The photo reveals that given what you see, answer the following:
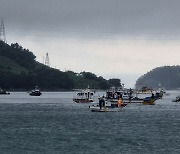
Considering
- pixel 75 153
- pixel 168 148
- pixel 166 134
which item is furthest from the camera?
pixel 166 134

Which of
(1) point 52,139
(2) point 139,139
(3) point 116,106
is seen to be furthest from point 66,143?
(3) point 116,106

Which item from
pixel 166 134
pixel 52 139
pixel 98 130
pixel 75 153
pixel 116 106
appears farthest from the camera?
pixel 116 106

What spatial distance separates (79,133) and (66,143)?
50.3 ft

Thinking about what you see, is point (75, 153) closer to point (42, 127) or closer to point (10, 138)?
point (10, 138)

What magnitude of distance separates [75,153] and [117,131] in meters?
30.0

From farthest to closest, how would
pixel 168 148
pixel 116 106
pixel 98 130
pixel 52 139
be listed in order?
1. pixel 116 106
2. pixel 98 130
3. pixel 52 139
4. pixel 168 148

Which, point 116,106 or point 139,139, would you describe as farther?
point 116,106

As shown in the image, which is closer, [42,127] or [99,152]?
[99,152]

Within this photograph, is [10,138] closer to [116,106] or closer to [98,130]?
[98,130]

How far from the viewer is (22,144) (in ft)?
276

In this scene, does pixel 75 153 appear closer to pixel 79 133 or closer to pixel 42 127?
pixel 79 133

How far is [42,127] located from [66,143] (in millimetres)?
27378

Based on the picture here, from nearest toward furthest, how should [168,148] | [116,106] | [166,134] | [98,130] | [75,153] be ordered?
[75,153], [168,148], [166,134], [98,130], [116,106]

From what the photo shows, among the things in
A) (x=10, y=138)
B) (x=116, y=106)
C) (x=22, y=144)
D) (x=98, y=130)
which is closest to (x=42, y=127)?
(x=98, y=130)
